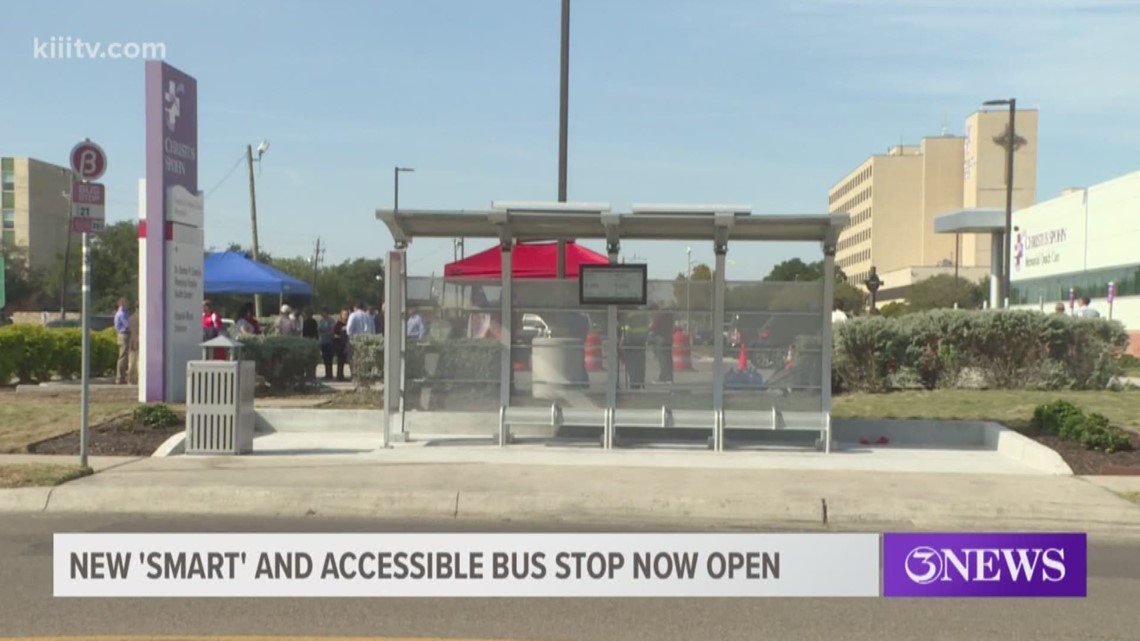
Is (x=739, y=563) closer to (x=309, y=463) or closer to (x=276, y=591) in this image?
(x=276, y=591)

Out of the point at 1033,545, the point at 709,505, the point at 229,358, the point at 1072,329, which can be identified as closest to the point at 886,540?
the point at 1033,545

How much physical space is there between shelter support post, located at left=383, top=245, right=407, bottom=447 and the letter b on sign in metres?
3.37

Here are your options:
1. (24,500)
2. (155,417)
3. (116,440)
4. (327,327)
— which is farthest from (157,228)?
(327,327)

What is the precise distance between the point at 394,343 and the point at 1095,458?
8.21m

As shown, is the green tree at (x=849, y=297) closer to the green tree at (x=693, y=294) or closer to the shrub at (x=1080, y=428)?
the shrub at (x=1080, y=428)

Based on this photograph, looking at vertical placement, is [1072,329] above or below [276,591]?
above

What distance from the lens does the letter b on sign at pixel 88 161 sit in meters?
11.3

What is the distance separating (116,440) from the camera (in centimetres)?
1325

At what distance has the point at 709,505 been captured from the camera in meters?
10.0

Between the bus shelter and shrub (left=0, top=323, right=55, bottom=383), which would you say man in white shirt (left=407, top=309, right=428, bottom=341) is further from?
shrub (left=0, top=323, right=55, bottom=383)

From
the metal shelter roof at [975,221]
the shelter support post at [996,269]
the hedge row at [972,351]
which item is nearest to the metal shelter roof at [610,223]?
the hedge row at [972,351]

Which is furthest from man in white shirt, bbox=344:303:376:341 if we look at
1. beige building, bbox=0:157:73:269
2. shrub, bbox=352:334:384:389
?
beige building, bbox=0:157:73:269

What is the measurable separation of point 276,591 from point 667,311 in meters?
7.90

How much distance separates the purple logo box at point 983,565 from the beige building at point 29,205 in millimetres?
115482
